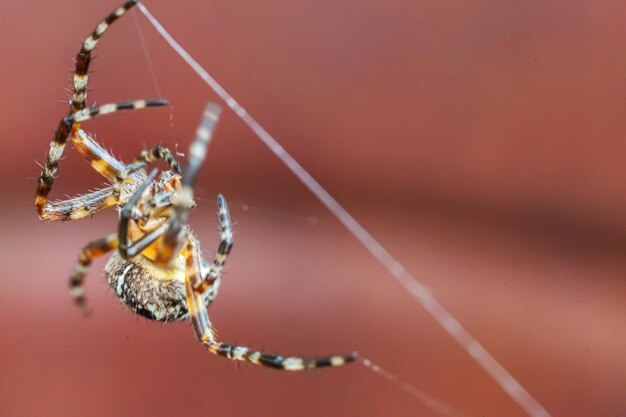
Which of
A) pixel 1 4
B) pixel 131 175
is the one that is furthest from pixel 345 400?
pixel 1 4

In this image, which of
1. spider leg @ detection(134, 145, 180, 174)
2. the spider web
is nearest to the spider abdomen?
spider leg @ detection(134, 145, 180, 174)

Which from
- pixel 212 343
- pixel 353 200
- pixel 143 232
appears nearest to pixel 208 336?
pixel 212 343

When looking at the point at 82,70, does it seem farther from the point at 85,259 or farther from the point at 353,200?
the point at 353,200

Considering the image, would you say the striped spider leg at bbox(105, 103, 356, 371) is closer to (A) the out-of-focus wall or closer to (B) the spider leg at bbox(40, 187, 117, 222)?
(B) the spider leg at bbox(40, 187, 117, 222)

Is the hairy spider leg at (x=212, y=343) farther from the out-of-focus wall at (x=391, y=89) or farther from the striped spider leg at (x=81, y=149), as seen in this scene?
the out-of-focus wall at (x=391, y=89)

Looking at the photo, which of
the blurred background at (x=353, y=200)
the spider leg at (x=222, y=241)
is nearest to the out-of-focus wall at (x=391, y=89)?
the blurred background at (x=353, y=200)

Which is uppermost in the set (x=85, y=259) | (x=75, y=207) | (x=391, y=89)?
(x=391, y=89)
